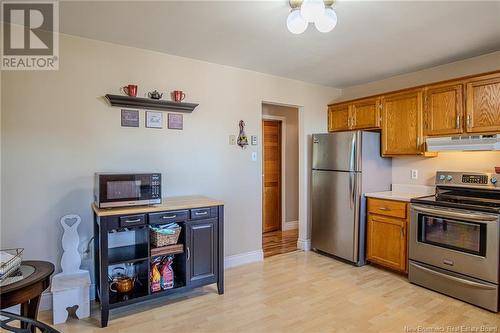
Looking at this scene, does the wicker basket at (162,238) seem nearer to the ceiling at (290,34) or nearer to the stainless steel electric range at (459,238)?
the ceiling at (290,34)

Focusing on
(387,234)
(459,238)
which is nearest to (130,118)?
(387,234)

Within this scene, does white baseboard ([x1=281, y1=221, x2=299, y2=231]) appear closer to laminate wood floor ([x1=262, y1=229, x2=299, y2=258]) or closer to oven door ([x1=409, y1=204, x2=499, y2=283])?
laminate wood floor ([x1=262, y1=229, x2=299, y2=258])

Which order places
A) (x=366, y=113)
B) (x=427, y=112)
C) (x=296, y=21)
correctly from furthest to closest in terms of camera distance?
(x=366, y=113)
(x=427, y=112)
(x=296, y=21)

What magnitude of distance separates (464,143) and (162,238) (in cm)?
302

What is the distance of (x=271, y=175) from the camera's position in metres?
5.32

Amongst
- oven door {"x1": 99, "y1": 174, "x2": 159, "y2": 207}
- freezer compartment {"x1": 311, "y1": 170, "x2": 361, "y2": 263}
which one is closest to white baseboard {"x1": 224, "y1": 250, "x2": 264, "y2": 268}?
freezer compartment {"x1": 311, "y1": 170, "x2": 361, "y2": 263}

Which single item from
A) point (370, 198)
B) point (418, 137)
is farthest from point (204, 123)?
point (418, 137)

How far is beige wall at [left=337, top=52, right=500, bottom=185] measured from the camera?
300 cm

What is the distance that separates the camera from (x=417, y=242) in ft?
9.81

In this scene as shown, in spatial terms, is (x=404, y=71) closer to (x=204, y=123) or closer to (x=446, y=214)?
(x=446, y=214)

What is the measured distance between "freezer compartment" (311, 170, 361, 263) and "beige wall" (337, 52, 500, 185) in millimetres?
737

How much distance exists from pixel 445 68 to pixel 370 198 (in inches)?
67.6

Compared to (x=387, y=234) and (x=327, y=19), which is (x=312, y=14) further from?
(x=387, y=234)

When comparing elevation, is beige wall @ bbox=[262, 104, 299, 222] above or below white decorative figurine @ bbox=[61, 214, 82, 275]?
above
